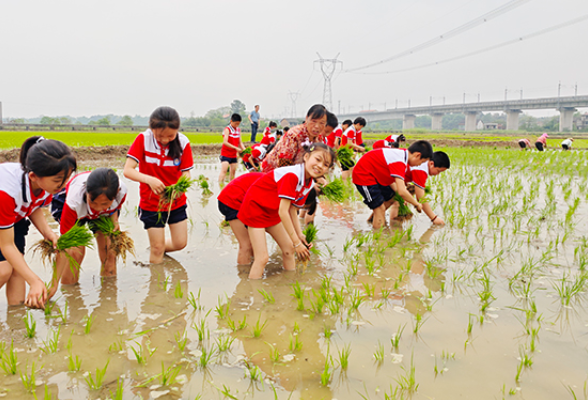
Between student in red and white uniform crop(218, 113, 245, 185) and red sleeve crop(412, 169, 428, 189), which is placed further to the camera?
student in red and white uniform crop(218, 113, 245, 185)

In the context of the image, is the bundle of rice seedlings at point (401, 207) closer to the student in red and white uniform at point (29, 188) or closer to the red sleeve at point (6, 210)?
the student in red and white uniform at point (29, 188)

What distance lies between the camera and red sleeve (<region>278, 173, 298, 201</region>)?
3.25 metres

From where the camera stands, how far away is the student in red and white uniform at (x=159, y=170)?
341 cm

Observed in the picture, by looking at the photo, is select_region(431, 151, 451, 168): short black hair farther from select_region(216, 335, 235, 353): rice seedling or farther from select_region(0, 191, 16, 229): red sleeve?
select_region(0, 191, 16, 229): red sleeve

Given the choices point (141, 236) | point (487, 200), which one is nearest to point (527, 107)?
point (487, 200)

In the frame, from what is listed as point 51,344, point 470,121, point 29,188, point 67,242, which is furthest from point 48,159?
point 470,121

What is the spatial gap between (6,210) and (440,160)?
4331 mm

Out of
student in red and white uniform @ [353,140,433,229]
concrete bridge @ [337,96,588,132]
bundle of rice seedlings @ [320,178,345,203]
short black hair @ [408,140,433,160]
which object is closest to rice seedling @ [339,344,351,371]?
bundle of rice seedlings @ [320,178,345,203]

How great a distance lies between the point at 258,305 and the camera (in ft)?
9.64

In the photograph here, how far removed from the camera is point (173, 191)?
3604mm

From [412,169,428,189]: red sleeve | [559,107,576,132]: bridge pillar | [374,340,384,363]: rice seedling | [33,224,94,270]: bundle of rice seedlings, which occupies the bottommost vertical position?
[374,340,384,363]: rice seedling

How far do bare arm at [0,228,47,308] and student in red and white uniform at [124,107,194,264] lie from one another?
1.06 metres

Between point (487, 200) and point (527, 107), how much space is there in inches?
2187

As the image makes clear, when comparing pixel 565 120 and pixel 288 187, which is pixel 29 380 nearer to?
pixel 288 187
